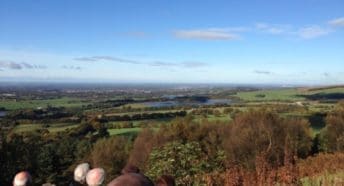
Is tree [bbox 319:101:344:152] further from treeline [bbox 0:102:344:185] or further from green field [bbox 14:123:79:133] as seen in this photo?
green field [bbox 14:123:79:133]

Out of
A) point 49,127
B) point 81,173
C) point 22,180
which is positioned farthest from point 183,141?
point 49,127

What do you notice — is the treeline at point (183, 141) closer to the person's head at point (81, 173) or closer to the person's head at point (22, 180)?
the person's head at point (81, 173)

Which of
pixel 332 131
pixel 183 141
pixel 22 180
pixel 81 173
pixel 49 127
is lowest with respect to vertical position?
pixel 49 127

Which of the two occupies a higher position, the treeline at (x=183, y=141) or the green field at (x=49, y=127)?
the treeline at (x=183, y=141)

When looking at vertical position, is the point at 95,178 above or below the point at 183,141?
above

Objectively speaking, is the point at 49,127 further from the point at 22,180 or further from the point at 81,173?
the point at 22,180

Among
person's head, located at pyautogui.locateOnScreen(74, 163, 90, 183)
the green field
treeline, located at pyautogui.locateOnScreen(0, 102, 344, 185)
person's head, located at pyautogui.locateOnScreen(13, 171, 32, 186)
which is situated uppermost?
person's head, located at pyautogui.locateOnScreen(13, 171, 32, 186)

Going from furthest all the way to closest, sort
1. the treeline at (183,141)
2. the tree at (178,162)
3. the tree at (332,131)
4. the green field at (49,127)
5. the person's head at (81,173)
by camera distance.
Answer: the green field at (49,127), the tree at (332,131), the treeline at (183,141), the tree at (178,162), the person's head at (81,173)

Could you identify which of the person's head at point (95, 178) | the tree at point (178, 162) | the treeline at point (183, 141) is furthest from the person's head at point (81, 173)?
the treeline at point (183, 141)

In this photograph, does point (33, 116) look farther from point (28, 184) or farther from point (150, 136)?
point (28, 184)

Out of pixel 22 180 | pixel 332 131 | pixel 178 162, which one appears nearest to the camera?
pixel 22 180

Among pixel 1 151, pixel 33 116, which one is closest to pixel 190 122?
pixel 1 151

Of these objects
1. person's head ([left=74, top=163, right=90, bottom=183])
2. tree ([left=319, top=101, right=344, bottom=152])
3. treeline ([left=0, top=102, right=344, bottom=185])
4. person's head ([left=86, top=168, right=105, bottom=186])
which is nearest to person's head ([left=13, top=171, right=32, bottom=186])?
person's head ([left=86, top=168, right=105, bottom=186])
